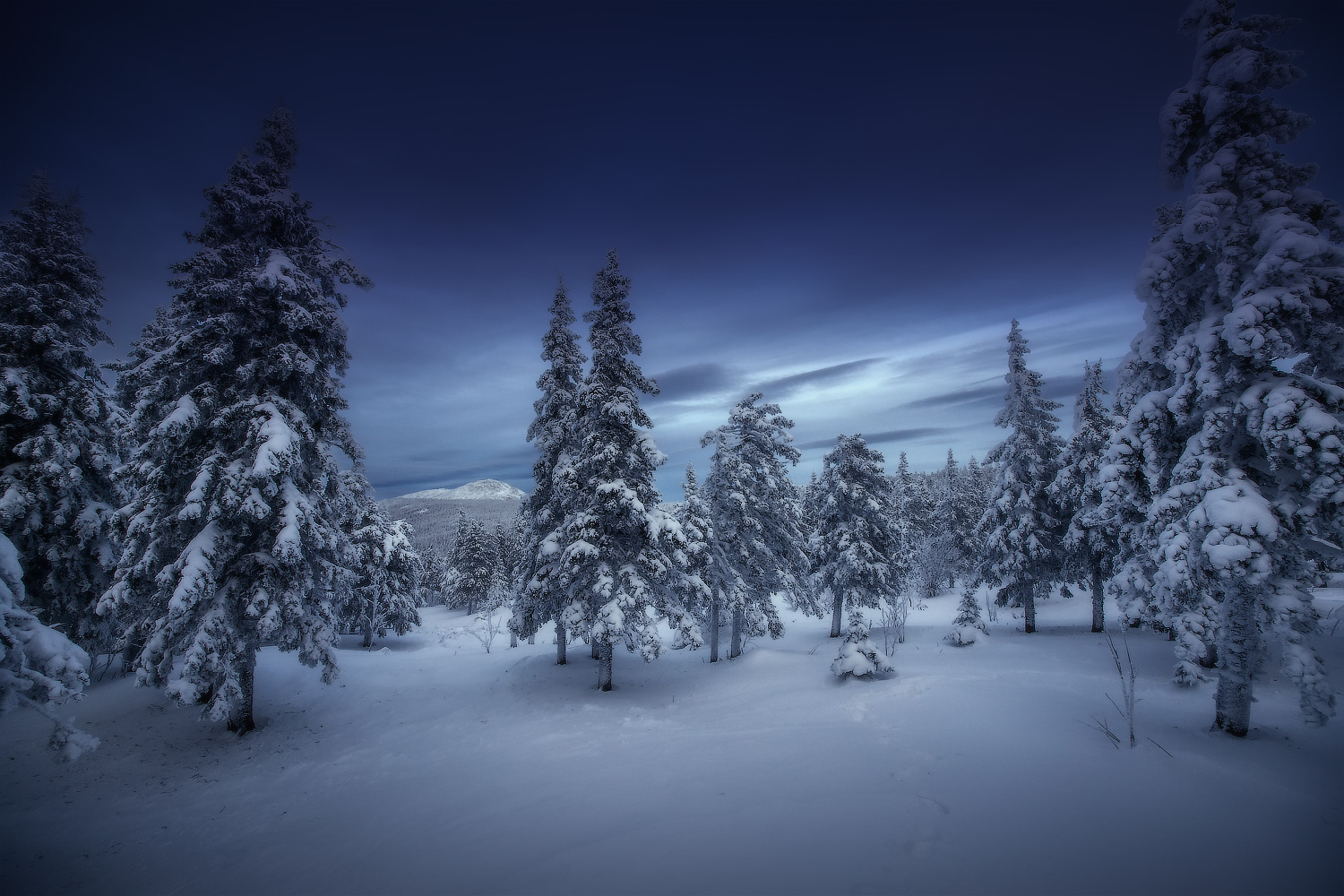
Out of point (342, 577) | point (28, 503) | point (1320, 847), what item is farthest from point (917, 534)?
point (28, 503)

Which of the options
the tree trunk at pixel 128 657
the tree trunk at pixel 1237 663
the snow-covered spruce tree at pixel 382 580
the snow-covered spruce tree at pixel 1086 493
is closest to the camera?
the tree trunk at pixel 1237 663

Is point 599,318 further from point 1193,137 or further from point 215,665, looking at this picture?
point 1193,137

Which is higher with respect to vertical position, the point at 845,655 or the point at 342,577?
the point at 342,577

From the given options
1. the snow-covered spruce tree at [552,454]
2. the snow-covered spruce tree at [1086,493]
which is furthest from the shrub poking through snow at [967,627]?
the snow-covered spruce tree at [552,454]

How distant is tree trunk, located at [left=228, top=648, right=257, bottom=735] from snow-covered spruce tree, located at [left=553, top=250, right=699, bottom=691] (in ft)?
26.2

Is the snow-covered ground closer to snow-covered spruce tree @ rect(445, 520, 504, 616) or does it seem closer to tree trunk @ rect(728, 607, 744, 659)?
tree trunk @ rect(728, 607, 744, 659)

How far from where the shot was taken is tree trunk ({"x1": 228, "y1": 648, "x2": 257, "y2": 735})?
40.2ft

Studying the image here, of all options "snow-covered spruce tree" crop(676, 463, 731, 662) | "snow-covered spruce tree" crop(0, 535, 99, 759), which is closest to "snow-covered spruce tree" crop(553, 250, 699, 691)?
"snow-covered spruce tree" crop(676, 463, 731, 662)

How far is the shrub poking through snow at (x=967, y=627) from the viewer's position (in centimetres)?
2189

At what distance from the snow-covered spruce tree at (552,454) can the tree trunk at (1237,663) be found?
16030mm

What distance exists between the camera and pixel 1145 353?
34.1 ft

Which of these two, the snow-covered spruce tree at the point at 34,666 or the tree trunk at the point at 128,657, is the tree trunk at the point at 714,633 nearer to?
the snow-covered spruce tree at the point at 34,666

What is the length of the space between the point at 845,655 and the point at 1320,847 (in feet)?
33.3

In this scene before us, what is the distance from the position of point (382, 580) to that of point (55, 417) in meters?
17.0
